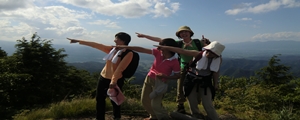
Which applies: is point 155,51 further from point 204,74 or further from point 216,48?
point 216,48

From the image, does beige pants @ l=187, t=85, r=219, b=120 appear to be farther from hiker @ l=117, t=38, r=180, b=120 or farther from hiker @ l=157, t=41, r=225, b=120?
hiker @ l=117, t=38, r=180, b=120

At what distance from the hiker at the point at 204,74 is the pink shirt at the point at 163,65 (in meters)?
0.24

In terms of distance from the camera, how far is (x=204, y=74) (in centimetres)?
357

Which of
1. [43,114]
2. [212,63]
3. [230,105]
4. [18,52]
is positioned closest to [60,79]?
[18,52]

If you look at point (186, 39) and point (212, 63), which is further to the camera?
point (186, 39)

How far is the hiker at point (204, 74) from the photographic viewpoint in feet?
11.1

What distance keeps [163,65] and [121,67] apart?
733mm

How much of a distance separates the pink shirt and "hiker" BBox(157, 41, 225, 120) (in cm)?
24

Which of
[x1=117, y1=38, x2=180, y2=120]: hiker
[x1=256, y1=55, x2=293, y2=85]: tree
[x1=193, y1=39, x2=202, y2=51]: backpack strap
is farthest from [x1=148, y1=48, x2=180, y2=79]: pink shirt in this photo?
[x1=256, y1=55, x2=293, y2=85]: tree

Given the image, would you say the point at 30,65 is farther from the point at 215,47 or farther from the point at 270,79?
the point at 270,79

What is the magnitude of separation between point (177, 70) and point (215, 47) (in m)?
0.73

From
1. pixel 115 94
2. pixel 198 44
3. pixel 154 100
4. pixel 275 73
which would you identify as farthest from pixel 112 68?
pixel 275 73

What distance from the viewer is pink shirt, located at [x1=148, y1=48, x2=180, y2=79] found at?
11.7 feet

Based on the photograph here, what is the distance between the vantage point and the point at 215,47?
10.9ft
